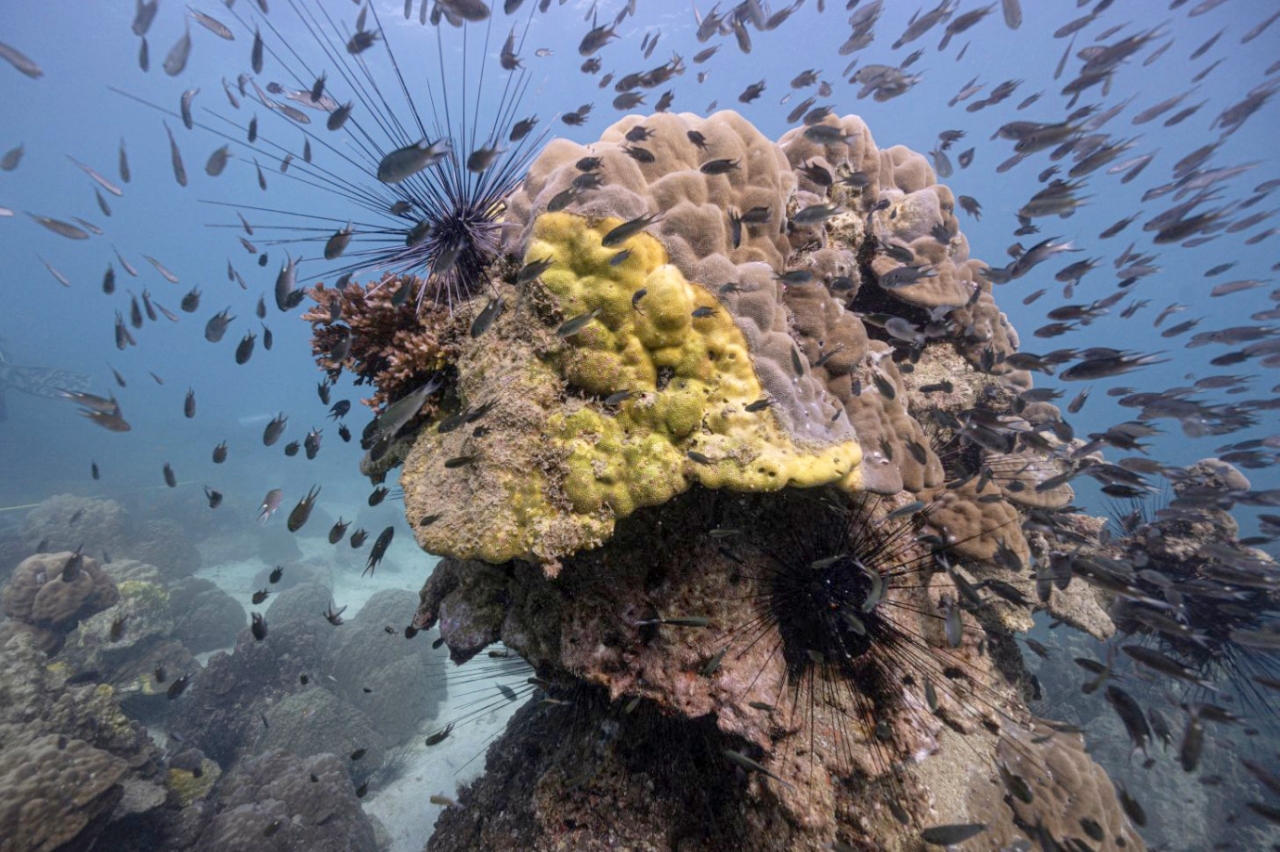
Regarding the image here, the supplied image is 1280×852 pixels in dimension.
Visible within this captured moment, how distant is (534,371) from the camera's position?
3584 mm

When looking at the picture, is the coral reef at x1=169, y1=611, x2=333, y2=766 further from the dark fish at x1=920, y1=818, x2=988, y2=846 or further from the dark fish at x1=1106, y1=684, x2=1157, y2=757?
the dark fish at x1=1106, y1=684, x2=1157, y2=757

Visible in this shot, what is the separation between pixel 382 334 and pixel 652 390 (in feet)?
8.40

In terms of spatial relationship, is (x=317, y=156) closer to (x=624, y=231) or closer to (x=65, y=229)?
(x=65, y=229)

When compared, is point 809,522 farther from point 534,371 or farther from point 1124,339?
point 1124,339

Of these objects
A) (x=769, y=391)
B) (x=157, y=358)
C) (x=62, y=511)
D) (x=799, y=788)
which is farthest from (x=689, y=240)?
(x=157, y=358)

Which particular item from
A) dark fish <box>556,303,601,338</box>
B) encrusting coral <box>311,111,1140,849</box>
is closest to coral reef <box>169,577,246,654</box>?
encrusting coral <box>311,111,1140,849</box>

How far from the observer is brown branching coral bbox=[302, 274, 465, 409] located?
4066mm

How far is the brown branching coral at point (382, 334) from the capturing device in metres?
4.07

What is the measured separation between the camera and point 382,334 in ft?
14.6

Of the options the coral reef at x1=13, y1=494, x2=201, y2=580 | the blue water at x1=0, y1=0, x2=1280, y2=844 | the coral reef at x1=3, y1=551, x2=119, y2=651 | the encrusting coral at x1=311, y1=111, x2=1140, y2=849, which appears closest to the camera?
the encrusting coral at x1=311, y1=111, x2=1140, y2=849

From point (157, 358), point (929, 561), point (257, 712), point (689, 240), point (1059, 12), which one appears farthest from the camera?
point (157, 358)

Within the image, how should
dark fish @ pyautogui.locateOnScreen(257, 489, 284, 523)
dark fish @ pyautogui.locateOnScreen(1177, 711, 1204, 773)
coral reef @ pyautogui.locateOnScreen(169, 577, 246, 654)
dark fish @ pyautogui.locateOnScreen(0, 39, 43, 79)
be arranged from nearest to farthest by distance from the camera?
dark fish @ pyautogui.locateOnScreen(1177, 711, 1204, 773) < dark fish @ pyautogui.locateOnScreen(0, 39, 43, 79) < dark fish @ pyautogui.locateOnScreen(257, 489, 284, 523) < coral reef @ pyautogui.locateOnScreen(169, 577, 246, 654)

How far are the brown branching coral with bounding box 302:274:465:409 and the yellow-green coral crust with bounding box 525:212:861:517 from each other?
1100mm

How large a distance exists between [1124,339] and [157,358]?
21654cm
